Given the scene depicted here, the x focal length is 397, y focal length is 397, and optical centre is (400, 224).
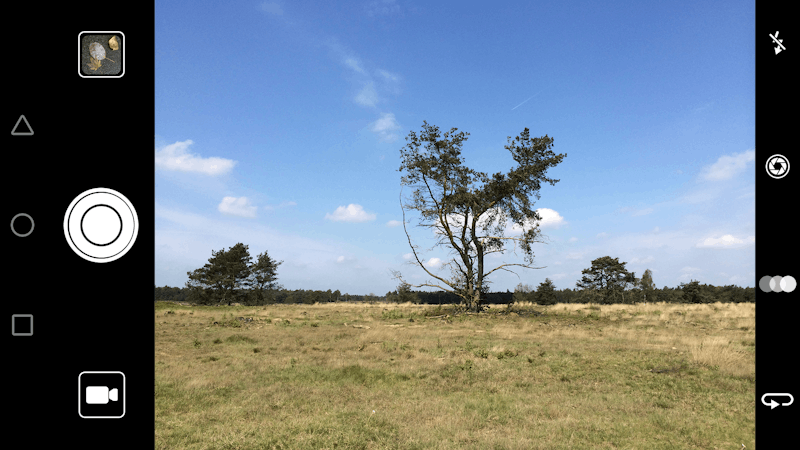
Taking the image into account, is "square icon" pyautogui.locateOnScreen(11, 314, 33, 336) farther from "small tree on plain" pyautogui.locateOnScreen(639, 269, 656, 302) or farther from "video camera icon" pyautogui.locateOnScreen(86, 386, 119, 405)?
"small tree on plain" pyautogui.locateOnScreen(639, 269, 656, 302)

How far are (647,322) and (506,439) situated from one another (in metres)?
22.9

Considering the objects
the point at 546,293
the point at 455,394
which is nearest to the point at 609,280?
the point at 546,293

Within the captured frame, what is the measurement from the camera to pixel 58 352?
3.49 ft

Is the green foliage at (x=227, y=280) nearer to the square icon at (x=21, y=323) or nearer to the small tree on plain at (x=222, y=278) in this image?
the small tree on plain at (x=222, y=278)

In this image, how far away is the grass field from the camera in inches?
258

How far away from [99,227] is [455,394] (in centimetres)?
932

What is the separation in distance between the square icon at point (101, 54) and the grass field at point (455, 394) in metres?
6.34

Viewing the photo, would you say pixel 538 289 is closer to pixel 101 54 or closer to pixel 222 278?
pixel 222 278

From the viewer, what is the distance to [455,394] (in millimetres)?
9219

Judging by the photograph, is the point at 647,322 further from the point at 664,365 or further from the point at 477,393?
Answer: the point at 477,393
